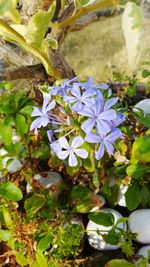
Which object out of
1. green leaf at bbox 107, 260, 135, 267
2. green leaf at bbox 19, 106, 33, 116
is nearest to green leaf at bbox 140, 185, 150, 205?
green leaf at bbox 107, 260, 135, 267

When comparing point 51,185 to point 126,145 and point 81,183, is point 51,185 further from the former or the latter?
point 126,145

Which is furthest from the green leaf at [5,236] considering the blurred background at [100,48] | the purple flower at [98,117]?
the blurred background at [100,48]

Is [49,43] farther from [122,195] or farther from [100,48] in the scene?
[100,48]

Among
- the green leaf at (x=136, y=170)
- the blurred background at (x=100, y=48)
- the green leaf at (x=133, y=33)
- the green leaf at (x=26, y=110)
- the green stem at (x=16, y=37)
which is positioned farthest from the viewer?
the blurred background at (x=100, y=48)

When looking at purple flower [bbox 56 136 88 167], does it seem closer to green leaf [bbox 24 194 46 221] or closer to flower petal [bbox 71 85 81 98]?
flower petal [bbox 71 85 81 98]

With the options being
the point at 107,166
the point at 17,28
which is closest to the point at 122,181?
the point at 107,166

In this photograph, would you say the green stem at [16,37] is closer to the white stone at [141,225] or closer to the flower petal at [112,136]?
the flower petal at [112,136]

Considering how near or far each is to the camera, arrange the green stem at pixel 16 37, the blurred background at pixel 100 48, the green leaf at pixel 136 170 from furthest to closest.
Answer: the blurred background at pixel 100 48 → the green leaf at pixel 136 170 → the green stem at pixel 16 37
